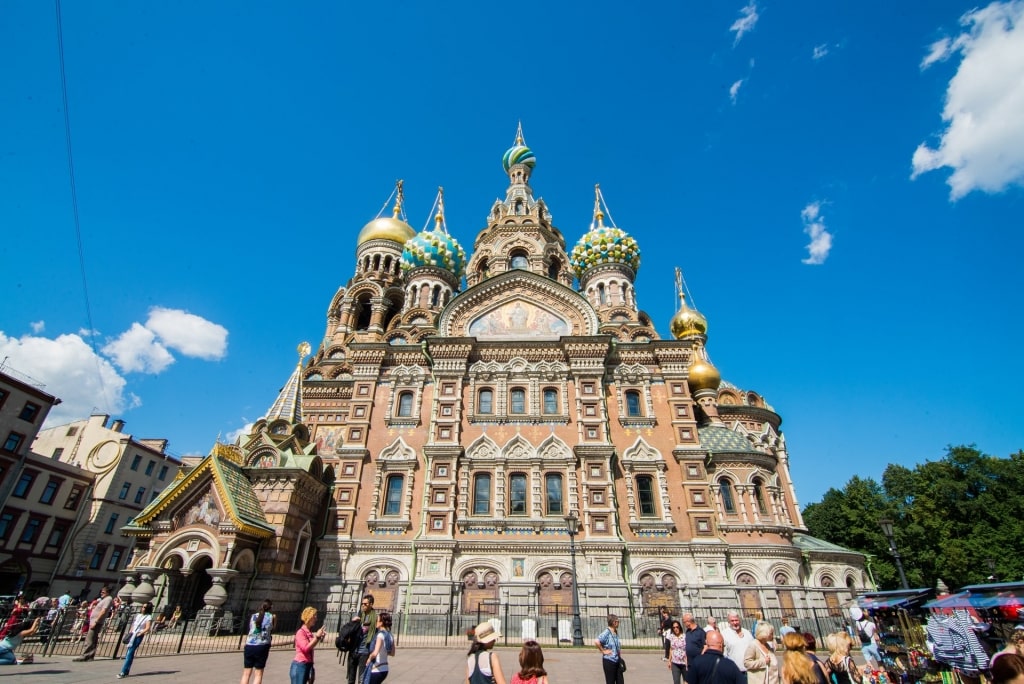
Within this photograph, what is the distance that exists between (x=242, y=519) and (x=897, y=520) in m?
40.3

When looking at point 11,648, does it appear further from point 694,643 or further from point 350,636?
point 694,643

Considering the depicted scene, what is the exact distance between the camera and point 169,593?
16438 mm

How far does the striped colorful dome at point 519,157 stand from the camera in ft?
124

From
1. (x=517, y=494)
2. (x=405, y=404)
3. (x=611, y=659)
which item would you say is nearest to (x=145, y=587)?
(x=405, y=404)

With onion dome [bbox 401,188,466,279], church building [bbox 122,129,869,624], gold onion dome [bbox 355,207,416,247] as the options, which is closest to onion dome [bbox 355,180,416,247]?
gold onion dome [bbox 355,207,416,247]

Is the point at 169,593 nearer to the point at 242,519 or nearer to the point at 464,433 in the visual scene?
the point at 242,519

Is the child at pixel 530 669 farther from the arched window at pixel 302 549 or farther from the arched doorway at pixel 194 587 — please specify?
the arched window at pixel 302 549

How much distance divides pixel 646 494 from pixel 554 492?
369 cm

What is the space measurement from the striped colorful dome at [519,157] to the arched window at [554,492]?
24939 mm

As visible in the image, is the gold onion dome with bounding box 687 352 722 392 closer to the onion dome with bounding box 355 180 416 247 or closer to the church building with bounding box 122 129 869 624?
the church building with bounding box 122 129 869 624

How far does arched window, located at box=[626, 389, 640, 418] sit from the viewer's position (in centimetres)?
2245

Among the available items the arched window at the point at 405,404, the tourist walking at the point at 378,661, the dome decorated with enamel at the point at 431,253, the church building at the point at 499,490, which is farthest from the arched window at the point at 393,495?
the tourist walking at the point at 378,661

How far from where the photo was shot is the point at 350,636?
759 centimetres

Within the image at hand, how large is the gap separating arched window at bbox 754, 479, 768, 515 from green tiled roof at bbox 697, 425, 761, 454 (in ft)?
4.24
